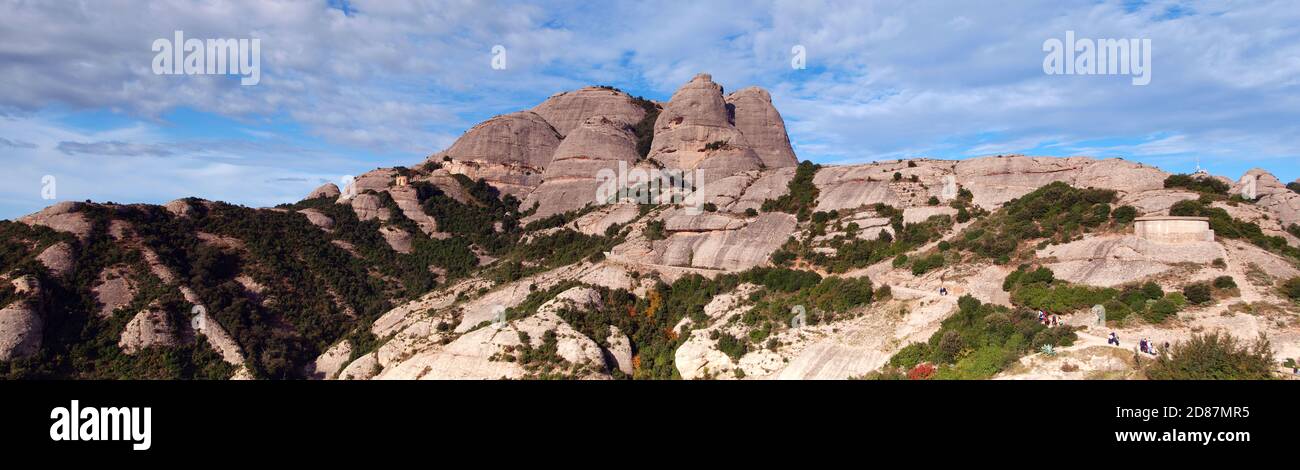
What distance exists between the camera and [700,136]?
72062mm

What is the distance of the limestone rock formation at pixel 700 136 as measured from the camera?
6806cm

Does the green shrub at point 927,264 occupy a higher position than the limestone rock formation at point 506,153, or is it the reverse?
the limestone rock formation at point 506,153

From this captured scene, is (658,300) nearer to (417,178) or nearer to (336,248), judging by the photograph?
(336,248)

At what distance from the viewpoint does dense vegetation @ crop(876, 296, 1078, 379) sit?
25.6 metres

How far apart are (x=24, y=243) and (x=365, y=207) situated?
997 inches

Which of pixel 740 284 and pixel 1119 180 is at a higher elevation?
pixel 1119 180

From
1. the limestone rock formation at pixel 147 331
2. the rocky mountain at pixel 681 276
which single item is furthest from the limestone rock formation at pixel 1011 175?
the limestone rock formation at pixel 147 331

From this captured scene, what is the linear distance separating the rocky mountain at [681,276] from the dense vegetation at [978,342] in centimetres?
12

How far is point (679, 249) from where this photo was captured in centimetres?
4959

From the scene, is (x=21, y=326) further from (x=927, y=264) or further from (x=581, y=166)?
(x=927, y=264)

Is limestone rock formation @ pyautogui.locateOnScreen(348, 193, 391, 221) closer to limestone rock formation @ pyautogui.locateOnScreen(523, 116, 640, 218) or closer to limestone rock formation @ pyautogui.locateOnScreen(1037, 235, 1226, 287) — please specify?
limestone rock formation @ pyautogui.locateOnScreen(523, 116, 640, 218)

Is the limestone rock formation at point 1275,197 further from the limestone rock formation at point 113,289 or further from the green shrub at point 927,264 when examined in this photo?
the limestone rock formation at point 113,289

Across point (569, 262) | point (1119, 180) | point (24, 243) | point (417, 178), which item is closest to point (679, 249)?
point (569, 262)

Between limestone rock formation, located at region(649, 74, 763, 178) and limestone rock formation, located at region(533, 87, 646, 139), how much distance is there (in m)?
9.88
